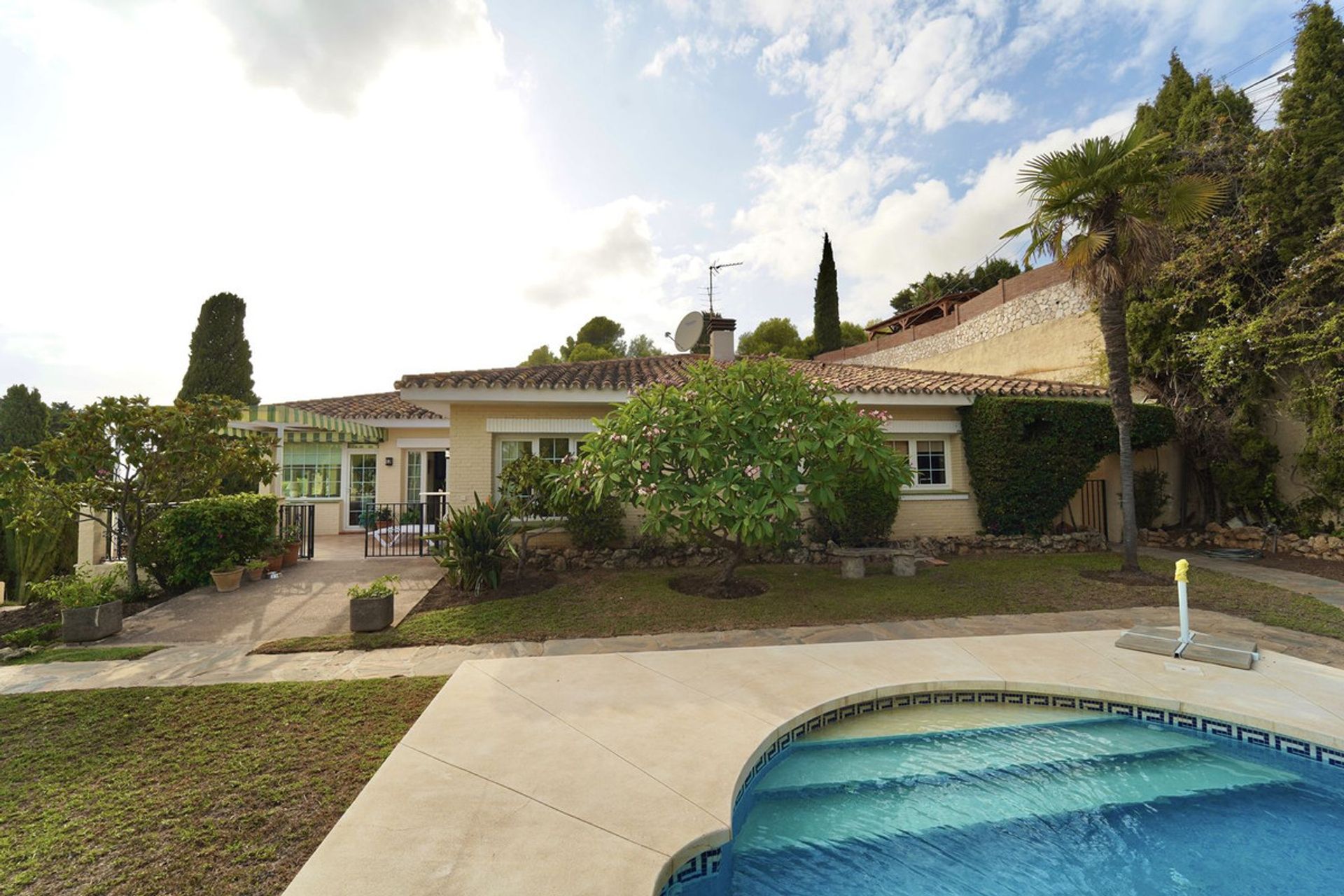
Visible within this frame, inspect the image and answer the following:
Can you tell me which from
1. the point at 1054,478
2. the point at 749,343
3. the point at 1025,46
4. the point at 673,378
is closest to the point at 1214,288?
the point at 1054,478

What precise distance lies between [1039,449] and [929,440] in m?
2.36

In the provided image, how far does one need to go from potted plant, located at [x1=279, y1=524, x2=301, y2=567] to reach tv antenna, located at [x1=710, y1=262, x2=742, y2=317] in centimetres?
1583

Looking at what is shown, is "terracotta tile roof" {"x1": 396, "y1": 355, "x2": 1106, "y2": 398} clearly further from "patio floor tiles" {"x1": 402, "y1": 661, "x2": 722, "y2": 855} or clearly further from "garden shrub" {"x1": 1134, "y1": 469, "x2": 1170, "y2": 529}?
"patio floor tiles" {"x1": 402, "y1": 661, "x2": 722, "y2": 855}

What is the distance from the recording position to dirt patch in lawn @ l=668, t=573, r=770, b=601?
30.0 ft

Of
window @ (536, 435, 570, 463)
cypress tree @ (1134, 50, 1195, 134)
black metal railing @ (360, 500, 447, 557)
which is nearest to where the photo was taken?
window @ (536, 435, 570, 463)

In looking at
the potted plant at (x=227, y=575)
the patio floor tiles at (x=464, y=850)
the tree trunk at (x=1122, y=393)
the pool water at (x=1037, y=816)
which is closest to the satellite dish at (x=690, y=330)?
the tree trunk at (x=1122, y=393)

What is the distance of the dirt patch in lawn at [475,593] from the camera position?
28.1 feet

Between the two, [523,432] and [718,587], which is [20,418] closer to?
[523,432]

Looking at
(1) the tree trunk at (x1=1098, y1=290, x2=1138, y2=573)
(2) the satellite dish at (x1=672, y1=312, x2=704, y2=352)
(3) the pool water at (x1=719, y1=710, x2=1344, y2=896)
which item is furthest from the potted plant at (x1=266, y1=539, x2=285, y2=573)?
(1) the tree trunk at (x1=1098, y1=290, x2=1138, y2=573)

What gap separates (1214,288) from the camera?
1285 cm

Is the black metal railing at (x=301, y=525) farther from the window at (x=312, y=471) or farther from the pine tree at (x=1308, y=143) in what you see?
the pine tree at (x=1308, y=143)

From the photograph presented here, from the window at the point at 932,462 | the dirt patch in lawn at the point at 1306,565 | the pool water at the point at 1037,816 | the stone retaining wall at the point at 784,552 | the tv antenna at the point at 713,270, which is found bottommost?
the pool water at the point at 1037,816

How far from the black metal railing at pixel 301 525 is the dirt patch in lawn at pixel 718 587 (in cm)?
866

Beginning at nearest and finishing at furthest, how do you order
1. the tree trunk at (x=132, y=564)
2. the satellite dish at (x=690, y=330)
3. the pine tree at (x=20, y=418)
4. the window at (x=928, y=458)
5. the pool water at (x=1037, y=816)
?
the pool water at (x=1037, y=816)
the tree trunk at (x=132, y=564)
the window at (x=928, y=458)
the satellite dish at (x=690, y=330)
the pine tree at (x=20, y=418)
